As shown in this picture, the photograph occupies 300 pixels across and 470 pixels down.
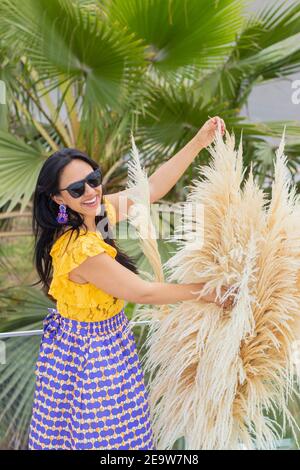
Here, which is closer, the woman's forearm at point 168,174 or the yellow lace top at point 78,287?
the yellow lace top at point 78,287

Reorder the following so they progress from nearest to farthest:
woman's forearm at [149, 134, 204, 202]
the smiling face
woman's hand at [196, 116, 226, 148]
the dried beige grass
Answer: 1. the dried beige grass
2. the smiling face
3. woman's hand at [196, 116, 226, 148]
4. woman's forearm at [149, 134, 204, 202]

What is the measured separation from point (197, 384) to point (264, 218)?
308 millimetres

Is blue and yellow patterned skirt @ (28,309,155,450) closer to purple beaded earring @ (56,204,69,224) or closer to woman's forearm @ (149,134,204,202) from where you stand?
purple beaded earring @ (56,204,69,224)

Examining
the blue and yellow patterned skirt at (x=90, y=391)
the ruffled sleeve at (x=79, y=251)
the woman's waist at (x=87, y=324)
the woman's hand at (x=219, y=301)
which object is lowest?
the blue and yellow patterned skirt at (x=90, y=391)

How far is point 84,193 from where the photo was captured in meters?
1.00

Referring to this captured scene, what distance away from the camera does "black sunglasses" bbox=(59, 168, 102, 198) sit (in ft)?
3.24

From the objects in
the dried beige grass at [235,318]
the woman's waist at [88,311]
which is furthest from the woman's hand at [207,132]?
the woman's waist at [88,311]

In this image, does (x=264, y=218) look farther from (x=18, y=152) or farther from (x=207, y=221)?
(x=18, y=152)

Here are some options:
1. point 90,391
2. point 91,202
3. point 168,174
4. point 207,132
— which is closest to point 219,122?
point 207,132

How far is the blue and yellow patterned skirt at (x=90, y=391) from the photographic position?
101 cm

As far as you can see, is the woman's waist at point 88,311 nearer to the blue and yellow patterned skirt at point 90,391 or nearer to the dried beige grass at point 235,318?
the blue and yellow patterned skirt at point 90,391

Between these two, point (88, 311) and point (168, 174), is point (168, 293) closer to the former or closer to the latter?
point (88, 311)

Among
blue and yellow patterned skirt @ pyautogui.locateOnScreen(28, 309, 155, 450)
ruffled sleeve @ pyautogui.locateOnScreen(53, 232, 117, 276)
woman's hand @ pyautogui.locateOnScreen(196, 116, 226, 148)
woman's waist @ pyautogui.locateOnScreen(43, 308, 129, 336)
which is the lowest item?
blue and yellow patterned skirt @ pyautogui.locateOnScreen(28, 309, 155, 450)

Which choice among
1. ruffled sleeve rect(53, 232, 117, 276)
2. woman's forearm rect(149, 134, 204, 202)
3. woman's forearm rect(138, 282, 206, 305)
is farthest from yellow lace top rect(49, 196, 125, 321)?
woman's forearm rect(149, 134, 204, 202)
